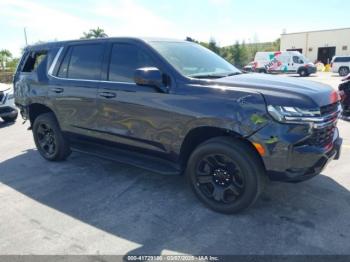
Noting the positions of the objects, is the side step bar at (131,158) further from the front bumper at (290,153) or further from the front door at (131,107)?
the front bumper at (290,153)

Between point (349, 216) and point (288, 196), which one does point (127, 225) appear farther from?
point (349, 216)

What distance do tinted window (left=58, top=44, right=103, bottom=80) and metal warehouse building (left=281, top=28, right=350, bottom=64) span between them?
47591 mm

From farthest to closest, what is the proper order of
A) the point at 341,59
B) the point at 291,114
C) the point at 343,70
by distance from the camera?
the point at 341,59 → the point at 343,70 → the point at 291,114

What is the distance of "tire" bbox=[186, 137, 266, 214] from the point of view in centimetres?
328

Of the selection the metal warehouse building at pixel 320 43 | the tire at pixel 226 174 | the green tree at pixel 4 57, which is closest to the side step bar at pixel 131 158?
the tire at pixel 226 174

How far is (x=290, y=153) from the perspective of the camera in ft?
9.95

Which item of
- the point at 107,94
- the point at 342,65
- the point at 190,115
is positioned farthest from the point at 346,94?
the point at 342,65

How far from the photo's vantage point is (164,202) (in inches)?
154

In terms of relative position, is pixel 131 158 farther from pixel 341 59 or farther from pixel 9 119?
pixel 341 59

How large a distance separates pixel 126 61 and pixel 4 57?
109 ft

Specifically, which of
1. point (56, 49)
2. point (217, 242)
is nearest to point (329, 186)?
point (217, 242)

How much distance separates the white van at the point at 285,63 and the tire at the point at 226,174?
2723 centimetres

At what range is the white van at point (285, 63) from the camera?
28.3m

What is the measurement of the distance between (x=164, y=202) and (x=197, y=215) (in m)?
0.51
